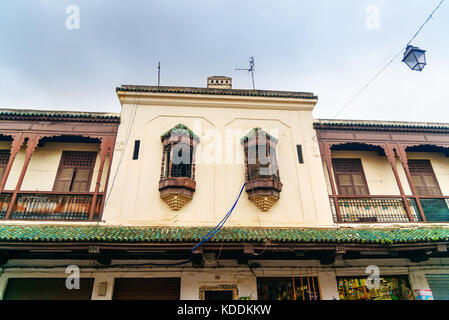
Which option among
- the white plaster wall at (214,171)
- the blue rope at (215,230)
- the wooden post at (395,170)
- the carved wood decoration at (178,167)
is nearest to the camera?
the blue rope at (215,230)

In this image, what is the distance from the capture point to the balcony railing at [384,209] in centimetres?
904

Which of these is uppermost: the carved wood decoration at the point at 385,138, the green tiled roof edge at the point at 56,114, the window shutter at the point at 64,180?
the green tiled roof edge at the point at 56,114

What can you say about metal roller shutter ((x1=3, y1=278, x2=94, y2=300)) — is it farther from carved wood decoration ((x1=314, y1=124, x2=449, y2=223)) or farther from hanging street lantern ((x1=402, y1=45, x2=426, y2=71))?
hanging street lantern ((x1=402, y1=45, x2=426, y2=71))

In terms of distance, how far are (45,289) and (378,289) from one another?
9.94 m

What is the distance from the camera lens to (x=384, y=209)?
916 centimetres

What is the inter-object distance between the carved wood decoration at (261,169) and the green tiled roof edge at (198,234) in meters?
1.07

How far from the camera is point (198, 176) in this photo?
366 inches

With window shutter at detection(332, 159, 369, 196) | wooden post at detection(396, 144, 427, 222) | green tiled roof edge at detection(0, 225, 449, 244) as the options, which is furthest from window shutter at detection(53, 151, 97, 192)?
wooden post at detection(396, 144, 427, 222)

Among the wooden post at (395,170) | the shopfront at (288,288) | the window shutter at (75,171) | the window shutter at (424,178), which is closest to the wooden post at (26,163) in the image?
the window shutter at (75,171)

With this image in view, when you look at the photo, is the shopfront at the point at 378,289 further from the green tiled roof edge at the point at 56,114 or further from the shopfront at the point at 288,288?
the green tiled roof edge at the point at 56,114

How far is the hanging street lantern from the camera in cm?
656

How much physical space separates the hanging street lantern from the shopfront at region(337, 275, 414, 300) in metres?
6.16
